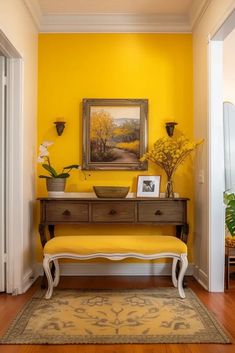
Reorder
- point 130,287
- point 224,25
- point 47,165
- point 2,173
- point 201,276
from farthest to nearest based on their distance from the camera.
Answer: point 47,165 → point 201,276 → point 130,287 → point 2,173 → point 224,25

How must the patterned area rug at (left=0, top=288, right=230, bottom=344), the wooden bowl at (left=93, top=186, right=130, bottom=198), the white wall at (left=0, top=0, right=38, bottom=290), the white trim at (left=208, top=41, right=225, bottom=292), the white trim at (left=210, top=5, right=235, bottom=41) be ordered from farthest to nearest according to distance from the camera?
the wooden bowl at (left=93, top=186, right=130, bottom=198), the white trim at (left=208, top=41, right=225, bottom=292), the white wall at (left=0, top=0, right=38, bottom=290), the white trim at (left=210, top=5, right=235, bottom=41), the patterned area rug at (left=0, top=288, right=230, bottom=344)

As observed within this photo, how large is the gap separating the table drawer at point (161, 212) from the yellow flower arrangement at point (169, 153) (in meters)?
0.21

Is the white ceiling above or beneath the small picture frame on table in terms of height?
above

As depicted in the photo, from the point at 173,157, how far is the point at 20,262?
1.84 meters

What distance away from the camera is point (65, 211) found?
3.64m

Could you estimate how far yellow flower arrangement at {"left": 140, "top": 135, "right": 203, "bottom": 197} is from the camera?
12.6ft

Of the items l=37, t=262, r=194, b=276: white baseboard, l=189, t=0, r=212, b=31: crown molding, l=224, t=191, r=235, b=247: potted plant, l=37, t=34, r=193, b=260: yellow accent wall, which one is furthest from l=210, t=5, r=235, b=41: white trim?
l=37, t=262, r=194, b=276: white baseboard

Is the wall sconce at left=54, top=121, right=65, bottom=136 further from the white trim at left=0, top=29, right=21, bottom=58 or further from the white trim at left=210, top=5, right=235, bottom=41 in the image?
the white trim at left=210, top=5, right=235, bottom=41

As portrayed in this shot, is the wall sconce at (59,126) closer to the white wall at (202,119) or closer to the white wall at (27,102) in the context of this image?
the white wall at (27,102)

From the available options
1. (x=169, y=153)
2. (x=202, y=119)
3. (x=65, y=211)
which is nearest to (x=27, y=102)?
(x=65, y=211)

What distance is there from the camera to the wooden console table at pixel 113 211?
3646 millimetres

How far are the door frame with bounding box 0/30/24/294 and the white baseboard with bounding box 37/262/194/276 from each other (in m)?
0.70

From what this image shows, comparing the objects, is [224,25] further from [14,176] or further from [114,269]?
[114,269]

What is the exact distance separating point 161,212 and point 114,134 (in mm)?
1051
